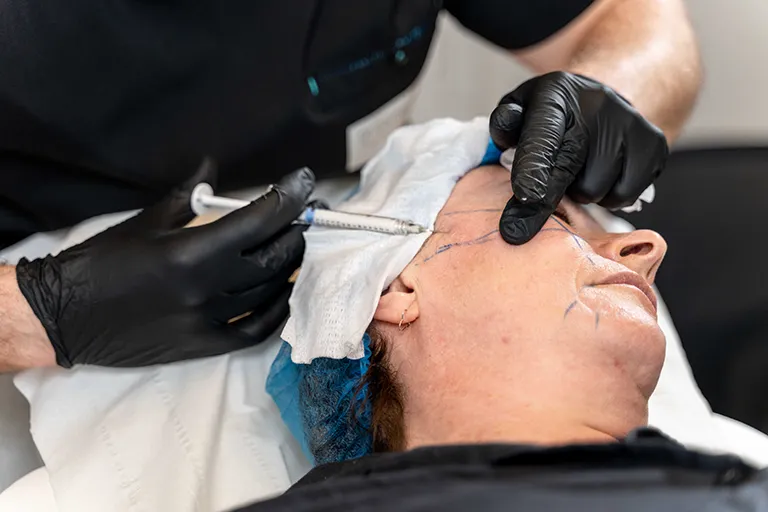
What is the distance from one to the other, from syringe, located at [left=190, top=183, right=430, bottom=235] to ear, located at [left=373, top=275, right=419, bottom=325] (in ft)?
0.26

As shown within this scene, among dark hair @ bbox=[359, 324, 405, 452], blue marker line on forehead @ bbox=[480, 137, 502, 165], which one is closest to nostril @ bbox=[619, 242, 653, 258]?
blue marker line on forehead @ bbox=[480, 137, 502, 165]

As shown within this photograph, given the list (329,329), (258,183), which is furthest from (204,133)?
(329,329)

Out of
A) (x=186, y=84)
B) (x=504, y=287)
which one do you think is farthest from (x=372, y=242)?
(x=186, y=84)

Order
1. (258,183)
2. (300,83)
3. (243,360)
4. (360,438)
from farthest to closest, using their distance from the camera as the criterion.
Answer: (258,183) < (300,83) < (243,360) < (360,438)

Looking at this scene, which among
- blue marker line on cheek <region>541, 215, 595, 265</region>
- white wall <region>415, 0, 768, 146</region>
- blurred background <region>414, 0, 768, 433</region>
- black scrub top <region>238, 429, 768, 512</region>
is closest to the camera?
black scrub top <region>238, 429, 768, 512</region>

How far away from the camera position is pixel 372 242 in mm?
982

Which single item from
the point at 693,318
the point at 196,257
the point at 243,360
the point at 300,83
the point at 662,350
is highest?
the point at 300,83

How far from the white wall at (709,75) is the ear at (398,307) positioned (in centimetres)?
123

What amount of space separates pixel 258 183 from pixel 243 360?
1.21ft

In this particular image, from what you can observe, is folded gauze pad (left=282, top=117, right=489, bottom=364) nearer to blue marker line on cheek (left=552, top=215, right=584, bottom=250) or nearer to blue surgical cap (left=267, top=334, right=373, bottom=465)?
blue surgical cap (left=267, top=334, right=373, bottom=465)

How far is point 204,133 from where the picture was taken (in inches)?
48.8

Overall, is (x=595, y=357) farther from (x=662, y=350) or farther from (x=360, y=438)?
(x=360, y=438)

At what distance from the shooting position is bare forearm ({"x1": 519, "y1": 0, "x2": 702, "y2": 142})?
4.09ft

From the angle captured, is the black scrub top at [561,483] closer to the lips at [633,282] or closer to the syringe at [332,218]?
the lips at [633,282]
